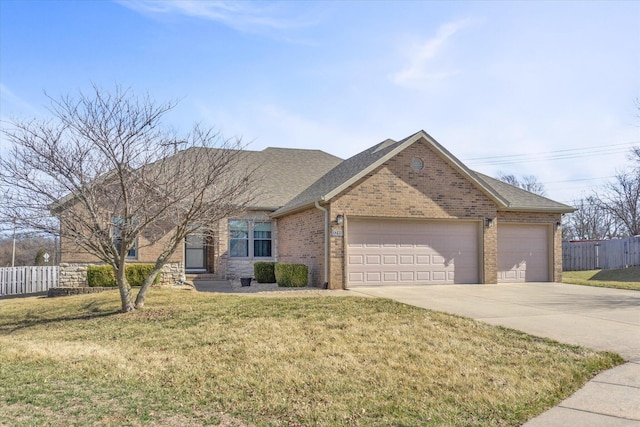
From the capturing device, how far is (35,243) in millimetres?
15453

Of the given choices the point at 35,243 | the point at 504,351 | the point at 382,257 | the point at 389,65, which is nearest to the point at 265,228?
the point at 382,257

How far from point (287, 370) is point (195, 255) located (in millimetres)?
16618

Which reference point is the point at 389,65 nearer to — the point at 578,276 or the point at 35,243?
the point at 35,243

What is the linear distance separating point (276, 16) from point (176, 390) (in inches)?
362

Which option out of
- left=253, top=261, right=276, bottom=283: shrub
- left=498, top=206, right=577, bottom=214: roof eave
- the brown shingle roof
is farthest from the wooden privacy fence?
left=253, top=261, right=276, bottom=283: shrub

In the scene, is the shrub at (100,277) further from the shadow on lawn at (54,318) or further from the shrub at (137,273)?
the shadow on lawn at (54,318)

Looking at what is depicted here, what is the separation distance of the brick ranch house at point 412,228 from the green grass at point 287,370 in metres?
5.25

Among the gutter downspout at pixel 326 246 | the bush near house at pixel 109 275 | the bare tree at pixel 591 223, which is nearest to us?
the gutter downspout at pixel 326 246

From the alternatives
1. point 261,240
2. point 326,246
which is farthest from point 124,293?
point 261,240

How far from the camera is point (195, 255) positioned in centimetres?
2278

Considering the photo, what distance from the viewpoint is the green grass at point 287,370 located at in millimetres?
5422

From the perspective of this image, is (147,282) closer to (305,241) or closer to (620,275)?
(305,241)

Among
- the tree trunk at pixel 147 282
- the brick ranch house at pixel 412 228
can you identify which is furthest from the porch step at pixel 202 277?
the tree trunk at pixel 147 282

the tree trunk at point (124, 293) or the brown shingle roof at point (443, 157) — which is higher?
the brown shingle roof at point (443, 157)
